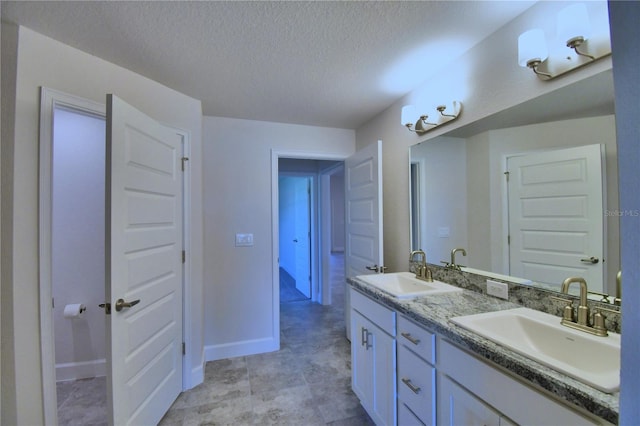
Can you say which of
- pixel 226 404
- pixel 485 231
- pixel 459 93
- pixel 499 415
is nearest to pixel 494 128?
pixel 459 93

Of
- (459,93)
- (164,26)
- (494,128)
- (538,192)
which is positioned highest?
(164,26)

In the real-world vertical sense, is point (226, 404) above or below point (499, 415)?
below

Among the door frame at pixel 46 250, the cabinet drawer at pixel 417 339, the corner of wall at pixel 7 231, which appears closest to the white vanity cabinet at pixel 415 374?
the cabinet drawer at pixel 417 339

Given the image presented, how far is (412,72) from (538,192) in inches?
44.0

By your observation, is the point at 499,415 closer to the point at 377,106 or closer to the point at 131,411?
the point at 131,411

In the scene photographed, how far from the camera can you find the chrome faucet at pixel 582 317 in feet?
3.22

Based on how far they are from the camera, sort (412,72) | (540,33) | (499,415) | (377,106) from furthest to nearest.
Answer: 1. (377,106)
2. (412,72)
3. (540,33)
4. (499,415)

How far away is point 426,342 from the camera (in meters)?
1.23

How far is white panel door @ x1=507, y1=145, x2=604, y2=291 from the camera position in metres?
1.14

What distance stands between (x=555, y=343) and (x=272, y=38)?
6.23 ft

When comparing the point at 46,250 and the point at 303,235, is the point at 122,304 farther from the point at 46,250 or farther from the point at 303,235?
the point at 303,235

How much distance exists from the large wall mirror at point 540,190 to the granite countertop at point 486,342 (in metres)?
0.28

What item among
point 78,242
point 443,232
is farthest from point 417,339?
point 78,242

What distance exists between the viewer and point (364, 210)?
257 cm
